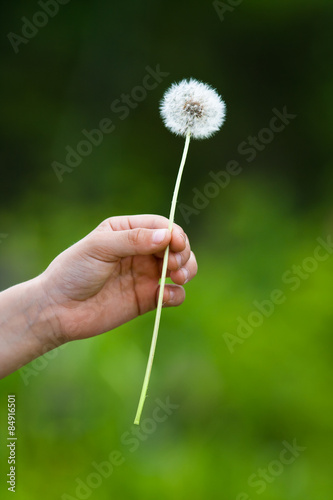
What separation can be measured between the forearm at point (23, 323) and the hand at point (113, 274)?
0.06 feet

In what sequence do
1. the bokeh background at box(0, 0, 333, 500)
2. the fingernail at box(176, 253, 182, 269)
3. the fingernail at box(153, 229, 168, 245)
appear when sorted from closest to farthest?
the fingernail at box(153, 229, 168, 245), the fingernail at box(176, 253, 182, 269), the bokeh background at box(0, 0, 333, 500)

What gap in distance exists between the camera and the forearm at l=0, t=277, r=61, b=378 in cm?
108

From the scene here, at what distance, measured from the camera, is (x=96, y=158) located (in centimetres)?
Answer: 290

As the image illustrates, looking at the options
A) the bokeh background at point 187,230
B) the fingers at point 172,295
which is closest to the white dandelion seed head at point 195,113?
the fingers at point 172,295

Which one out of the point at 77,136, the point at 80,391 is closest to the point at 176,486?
the point at 80,391

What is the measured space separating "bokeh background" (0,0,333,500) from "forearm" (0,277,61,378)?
35.7 inches

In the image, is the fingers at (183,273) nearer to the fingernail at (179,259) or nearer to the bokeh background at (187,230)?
the fingernail at (179,259)

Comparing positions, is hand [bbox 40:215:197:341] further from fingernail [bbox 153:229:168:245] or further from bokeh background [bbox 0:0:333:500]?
bokeh background [bbox 0:0:333:500]

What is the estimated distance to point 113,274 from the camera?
1.12 metres

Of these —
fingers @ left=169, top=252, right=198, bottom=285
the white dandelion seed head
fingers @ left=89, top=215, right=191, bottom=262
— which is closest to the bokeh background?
fingers @ left=169, top=252, right=198, bottom=285

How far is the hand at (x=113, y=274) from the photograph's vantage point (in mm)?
952

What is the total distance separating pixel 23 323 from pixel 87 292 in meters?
0.16

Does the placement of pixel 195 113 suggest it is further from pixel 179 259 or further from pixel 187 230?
pixel 187 230

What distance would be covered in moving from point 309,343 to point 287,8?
1.63 meters
